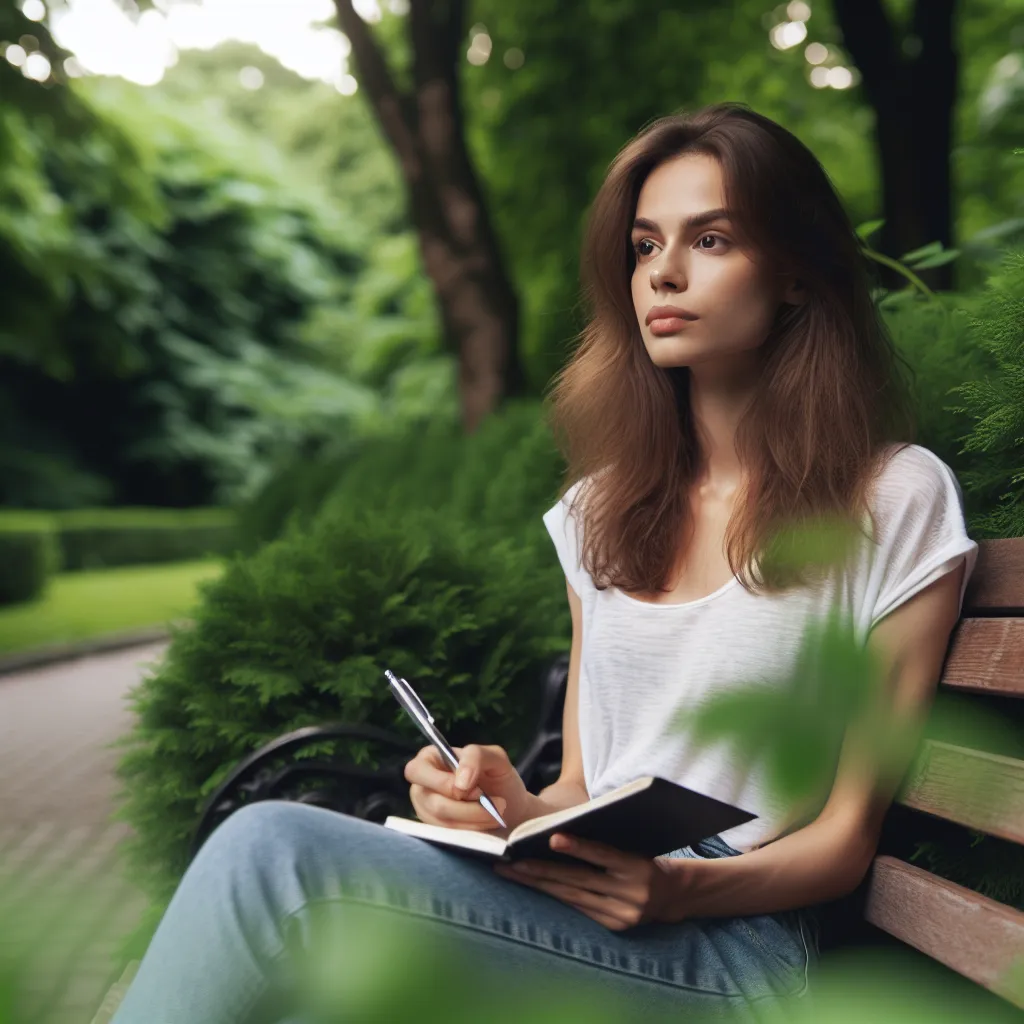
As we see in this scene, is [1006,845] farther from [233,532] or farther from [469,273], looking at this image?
[233,532]

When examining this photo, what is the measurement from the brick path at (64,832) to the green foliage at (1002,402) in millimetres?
1320

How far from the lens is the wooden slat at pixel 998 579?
5.80ft

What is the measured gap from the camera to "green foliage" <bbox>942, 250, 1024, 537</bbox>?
189 centimetres

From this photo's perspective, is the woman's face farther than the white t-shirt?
Yes

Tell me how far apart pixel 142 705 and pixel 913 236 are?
18.4 ft

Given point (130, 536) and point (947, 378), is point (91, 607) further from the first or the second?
point (947, 378)

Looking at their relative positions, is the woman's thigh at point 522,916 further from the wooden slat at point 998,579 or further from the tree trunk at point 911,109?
the tree trunk at point 911,109

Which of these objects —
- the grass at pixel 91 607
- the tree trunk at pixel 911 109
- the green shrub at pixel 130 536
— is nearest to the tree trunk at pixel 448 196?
the tree trunk at pixel 911 109

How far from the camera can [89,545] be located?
90.4ft

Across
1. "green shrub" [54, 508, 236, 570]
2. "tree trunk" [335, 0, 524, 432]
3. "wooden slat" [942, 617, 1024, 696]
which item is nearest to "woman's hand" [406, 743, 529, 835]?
"wooden slat" [942, 617, 1024, 696]

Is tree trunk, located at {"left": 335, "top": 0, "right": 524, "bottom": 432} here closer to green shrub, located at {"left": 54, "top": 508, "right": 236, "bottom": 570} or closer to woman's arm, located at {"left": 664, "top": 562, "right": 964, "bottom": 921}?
woman's arm, located at {"left": 664, "top": 562, "right": 964, "bottom": 921}

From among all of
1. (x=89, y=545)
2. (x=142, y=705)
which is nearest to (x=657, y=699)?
(x=142, y=705)

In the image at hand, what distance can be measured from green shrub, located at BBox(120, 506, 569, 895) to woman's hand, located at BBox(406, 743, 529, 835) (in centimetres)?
79

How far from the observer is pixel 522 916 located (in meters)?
1.62
